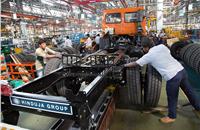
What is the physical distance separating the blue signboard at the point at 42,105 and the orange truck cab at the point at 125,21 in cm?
558

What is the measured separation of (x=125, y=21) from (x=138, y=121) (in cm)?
499

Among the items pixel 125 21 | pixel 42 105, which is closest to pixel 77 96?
pixel 42 105

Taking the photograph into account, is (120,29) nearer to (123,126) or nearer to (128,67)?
(128,67)

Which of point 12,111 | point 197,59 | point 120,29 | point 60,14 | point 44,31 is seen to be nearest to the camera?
point 12,111

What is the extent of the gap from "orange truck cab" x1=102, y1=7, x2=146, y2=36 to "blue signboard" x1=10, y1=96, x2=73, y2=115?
558 cm

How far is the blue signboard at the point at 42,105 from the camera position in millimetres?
1656

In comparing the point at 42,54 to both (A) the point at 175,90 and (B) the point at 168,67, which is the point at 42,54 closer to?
(B) the point at 168,67

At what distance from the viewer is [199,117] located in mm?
2959

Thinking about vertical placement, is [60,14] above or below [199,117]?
above

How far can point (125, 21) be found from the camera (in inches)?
282

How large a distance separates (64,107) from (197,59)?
3.17 metres

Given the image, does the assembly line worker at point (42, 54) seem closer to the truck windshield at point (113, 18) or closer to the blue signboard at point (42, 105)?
the blue signboard at point (42, 105)

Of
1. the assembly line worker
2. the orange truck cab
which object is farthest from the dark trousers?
the orange truck cab

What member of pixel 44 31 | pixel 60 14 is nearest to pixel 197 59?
pixel 60 14
